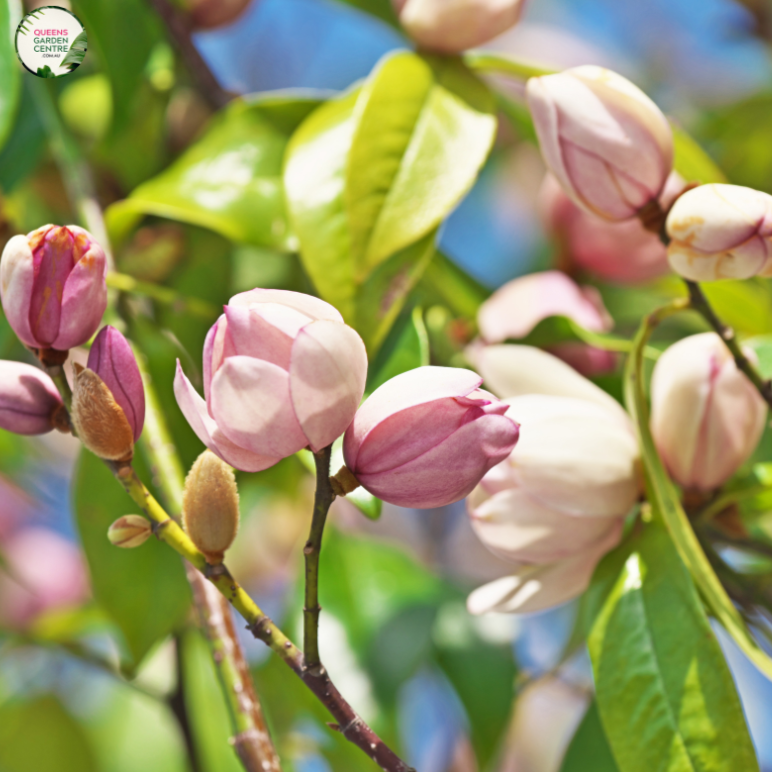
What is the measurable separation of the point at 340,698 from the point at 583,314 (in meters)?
0.30

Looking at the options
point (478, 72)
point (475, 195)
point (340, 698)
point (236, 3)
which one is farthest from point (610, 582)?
point (475, 195)

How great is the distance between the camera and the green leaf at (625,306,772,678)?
28 centimetres

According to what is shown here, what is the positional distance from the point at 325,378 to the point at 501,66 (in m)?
0.29

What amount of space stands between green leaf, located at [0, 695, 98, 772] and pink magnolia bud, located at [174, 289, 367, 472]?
0.51 meters

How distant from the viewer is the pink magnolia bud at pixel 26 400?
0.24 m

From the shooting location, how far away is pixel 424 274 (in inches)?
18.3

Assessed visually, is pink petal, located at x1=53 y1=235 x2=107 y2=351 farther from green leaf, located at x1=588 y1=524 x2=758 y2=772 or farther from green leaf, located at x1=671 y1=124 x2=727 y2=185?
green leaf, located at x1=671 y1=124 x2=727 y2=185

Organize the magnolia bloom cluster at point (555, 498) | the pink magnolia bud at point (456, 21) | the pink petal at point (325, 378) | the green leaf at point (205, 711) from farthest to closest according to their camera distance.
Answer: the green leaf at point (205, 711)
the pink magnolia bud at point (456, 21)
the magnolia bloom cluster at point (555, 498)
the pink petal at point (325, 378)

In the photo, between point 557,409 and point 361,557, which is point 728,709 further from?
point 361,557

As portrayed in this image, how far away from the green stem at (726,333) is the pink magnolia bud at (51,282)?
0.20 meters

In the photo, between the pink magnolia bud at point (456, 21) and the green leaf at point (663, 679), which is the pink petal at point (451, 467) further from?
the pink magnolia bud at point (456, 21)

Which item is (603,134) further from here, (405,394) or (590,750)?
(590,750)

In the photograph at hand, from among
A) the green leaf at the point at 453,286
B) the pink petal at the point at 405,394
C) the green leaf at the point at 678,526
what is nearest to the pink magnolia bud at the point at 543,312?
the green leaf at the point at 453,286

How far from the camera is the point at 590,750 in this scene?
14.6 inches
